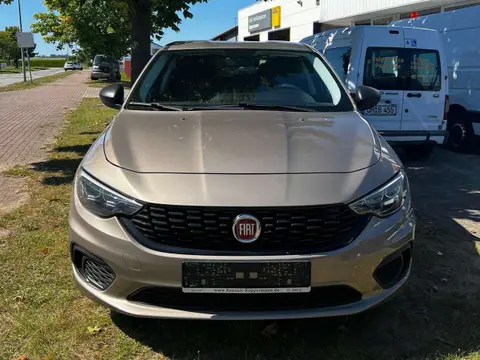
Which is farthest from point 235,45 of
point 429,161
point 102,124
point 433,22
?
point 102,124

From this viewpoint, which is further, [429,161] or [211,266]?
[429,161]

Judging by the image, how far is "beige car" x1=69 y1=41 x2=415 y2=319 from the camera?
7.55 ft

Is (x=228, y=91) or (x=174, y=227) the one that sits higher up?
(x=228, y=91)

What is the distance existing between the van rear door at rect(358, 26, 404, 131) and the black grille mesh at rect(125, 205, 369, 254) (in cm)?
539

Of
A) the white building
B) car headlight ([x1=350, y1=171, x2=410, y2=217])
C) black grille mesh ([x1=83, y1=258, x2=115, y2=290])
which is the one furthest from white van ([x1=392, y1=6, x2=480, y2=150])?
black grille mesh ([x1=83, y1=258, x2=115, y2=290])

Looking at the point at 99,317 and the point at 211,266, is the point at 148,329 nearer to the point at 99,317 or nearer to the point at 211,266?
the point at 99,317

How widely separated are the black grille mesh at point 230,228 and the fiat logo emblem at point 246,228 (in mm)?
21

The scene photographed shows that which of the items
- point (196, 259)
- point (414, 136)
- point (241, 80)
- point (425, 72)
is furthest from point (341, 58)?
point (196, 259)

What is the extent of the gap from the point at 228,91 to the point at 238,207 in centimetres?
160

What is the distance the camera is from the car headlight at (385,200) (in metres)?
2.42

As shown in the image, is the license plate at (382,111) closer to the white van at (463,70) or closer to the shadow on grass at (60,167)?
the white van at (463,70)

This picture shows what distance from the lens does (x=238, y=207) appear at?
7.51 feet

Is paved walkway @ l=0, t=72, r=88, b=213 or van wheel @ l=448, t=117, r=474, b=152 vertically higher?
van wheel @ l=448, t=117, r=474, b=152

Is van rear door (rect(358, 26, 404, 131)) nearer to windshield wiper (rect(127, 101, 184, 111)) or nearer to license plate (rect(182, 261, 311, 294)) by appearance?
windshield wiper (rect(127, 101, 184, 111))
